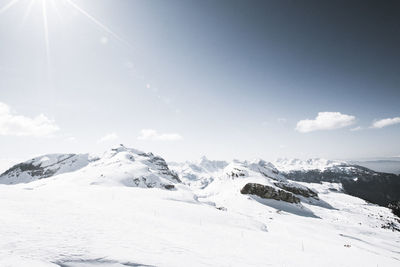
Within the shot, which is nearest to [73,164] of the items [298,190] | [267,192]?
[267,192]

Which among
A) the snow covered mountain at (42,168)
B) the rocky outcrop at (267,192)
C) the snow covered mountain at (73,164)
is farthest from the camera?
the snow covered mountain at (42,168)

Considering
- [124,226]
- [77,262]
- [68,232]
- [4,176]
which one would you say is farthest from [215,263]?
[4,176]

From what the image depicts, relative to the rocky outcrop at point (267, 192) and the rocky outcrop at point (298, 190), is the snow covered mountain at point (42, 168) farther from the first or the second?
the rocky outcrop at point (298, 190)

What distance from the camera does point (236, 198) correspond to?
60.9 meters

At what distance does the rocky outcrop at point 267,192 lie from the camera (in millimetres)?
61219

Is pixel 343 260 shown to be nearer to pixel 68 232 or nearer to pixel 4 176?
pixel 68 232

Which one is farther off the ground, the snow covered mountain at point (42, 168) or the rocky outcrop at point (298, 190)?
the snow covered mountain at point (42, 168)

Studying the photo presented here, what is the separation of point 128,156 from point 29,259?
115891mm

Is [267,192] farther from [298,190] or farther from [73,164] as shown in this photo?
[73,164]

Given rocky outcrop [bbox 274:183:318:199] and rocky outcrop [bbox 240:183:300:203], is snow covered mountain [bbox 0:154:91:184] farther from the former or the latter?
rocky outcrop [bbox 274:183:318:199]

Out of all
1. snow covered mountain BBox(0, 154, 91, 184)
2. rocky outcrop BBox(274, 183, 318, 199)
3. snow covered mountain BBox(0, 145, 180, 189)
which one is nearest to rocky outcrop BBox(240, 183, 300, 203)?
rocky outcrop BBox(274, 183, 318, 199)

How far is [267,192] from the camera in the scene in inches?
2453

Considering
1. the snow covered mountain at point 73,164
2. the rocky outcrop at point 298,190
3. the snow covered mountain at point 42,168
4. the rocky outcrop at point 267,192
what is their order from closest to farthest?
the rocky outcrop at point 267,192 → the rocky outcrop at point 298,190 → the snow covered mountain at point 73,164 → the snow covered mountain at point 42,168

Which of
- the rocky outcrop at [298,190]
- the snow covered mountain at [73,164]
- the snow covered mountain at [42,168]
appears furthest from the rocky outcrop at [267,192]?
the snow covered mountain at [42,168]
